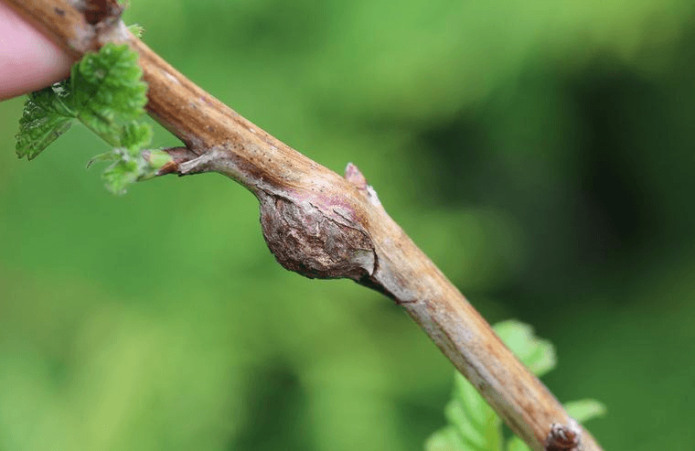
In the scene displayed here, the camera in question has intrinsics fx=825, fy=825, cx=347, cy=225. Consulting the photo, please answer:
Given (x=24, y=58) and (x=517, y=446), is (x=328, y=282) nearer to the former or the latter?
(x=517, y=446)

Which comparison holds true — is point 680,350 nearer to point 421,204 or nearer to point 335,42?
point 421,204

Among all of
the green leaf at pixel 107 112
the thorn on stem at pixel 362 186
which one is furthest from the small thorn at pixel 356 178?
the green leaf at pixel 107 112

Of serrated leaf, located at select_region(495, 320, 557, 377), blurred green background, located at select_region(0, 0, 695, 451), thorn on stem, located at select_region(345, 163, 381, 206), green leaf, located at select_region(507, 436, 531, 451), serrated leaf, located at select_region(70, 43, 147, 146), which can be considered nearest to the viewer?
serrated leaf, located at select_region(70, 43, 147, 146)

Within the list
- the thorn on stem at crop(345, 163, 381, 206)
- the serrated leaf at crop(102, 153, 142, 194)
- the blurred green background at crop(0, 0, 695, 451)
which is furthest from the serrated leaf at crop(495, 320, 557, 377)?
the blurred green background at crop(0, 0, 695, 451)

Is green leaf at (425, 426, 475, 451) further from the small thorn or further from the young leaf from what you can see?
the small thorn

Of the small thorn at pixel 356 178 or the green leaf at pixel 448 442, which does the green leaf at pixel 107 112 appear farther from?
the green leaf at pixel 448 442

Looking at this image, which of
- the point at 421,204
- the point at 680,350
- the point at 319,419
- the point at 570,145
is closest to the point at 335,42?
the point at 421,204

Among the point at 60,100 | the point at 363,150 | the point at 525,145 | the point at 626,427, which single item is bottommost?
the point at 60,100
